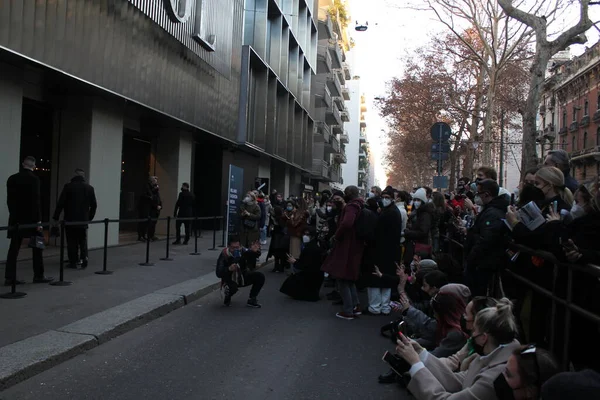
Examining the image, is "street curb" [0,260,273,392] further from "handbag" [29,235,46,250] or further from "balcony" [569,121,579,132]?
"balcony" [569,121,579,132]

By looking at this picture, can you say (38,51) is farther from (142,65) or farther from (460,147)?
(460,147)

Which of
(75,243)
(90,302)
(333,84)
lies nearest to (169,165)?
(75,243)

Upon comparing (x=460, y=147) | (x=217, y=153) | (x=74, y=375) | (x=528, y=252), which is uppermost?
(x=460, y=147)

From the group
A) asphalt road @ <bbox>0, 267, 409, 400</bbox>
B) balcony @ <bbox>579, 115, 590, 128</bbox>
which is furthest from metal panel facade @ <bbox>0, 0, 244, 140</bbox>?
balcony @ <bbox>579, 115, 590, 128</bbox>

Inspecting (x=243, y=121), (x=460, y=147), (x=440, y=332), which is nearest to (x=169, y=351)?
(x=440, y=332)

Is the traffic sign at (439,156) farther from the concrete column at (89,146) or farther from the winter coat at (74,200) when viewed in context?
the winter coat at (74,200)

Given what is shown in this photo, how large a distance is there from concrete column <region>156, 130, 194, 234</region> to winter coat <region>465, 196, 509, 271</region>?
1363 centimetres

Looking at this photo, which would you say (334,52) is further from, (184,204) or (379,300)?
(379,300)

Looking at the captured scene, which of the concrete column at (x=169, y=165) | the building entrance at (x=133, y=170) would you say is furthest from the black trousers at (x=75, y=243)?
the building entrance at (x=133, y=170)

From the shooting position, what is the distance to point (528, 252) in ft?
15.4

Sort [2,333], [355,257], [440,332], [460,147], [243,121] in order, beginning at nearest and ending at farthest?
[440,332]
[2,333]
[355,257]
[243,121]
[460,147]

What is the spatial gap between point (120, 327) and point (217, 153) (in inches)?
620

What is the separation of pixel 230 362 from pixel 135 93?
28.8 ft

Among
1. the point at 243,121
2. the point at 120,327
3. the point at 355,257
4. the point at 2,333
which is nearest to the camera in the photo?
the point at 2,333
